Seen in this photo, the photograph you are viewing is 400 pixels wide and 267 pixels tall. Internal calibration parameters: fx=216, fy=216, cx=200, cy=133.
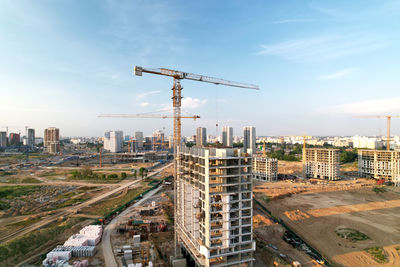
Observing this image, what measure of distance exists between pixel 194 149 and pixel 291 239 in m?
14.0

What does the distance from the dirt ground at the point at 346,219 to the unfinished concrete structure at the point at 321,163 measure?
26.2 ft

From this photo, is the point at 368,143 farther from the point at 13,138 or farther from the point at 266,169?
the point at 13,138

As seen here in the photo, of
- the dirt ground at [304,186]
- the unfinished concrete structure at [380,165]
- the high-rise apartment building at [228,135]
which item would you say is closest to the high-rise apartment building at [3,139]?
the high-rise apartment building at [228,135]

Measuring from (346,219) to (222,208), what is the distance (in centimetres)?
2089

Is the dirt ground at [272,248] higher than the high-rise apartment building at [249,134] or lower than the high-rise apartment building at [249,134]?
lower

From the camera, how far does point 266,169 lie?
47.2 m

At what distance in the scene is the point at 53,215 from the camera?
2628 cm

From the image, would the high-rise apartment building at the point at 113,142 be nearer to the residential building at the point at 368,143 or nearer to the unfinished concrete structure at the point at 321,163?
the unfinished concrete structure at the point at 321,163

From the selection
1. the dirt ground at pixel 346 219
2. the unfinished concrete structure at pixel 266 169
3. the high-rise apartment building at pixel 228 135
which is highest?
the high-rise apartment building at pixel 228 135

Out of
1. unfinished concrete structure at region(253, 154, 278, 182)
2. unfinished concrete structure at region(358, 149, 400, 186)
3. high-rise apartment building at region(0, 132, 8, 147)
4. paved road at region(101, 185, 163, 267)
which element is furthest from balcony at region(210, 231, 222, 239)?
high-rise apartment building at region(0, 132, 8, 147)

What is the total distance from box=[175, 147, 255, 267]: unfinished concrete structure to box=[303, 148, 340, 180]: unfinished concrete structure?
40538 millimetres

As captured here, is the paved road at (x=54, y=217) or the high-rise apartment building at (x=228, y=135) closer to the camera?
the paved road at (x=54, y=217)

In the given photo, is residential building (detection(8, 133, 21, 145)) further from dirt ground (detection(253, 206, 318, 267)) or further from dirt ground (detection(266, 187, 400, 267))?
dirt ground (detection(253, 206, 318, 267))

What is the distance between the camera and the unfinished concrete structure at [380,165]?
4211cm
